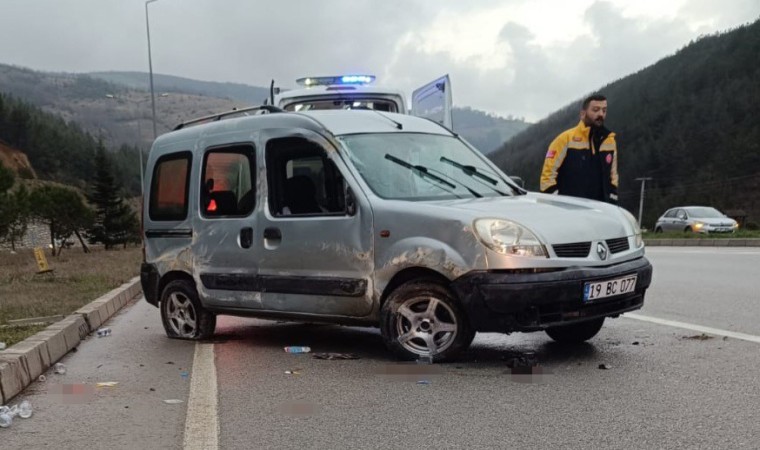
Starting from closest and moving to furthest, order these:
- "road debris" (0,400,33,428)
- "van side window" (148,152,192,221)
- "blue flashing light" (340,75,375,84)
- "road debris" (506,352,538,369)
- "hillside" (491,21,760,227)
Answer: "road debris" (0,400,33,428)
"road debris" (506,352,538,369)
"van side window" (148,152,192,221)
"blue flashing light" (340,75,375,84)
"hillside" (491,21,760,227)

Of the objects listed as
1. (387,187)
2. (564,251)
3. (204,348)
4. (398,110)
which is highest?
(398,110)

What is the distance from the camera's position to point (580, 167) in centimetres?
742

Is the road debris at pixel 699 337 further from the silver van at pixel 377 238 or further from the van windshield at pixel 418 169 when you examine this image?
the van windshield at pixel 418 169

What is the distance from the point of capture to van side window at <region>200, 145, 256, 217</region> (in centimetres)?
612

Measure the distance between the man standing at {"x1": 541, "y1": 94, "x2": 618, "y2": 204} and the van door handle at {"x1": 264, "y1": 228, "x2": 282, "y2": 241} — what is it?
2.99m

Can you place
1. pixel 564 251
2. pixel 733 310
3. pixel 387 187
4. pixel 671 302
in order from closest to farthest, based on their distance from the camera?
1. pixel 564 251
2. pixel 387 187
3. pixel 733 310
4. pixel 671 302

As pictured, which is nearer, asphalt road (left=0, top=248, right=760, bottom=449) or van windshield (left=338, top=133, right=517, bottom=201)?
asphalt road (left=0, top=248, right=760, bottom=449)

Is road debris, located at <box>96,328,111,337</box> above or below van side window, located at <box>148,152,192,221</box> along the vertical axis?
below

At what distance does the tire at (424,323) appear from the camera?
492cm

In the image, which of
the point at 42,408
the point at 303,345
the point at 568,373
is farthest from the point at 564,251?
the point at 42,408

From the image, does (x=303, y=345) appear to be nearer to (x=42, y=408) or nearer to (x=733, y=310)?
(x=42, y=408)

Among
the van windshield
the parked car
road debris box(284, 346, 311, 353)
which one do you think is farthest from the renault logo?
the parked car

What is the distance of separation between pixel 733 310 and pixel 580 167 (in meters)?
1.99

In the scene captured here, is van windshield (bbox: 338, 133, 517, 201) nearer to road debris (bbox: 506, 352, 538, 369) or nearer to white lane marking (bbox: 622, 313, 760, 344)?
road debris (bbox: 506, 352, 538, 369)
